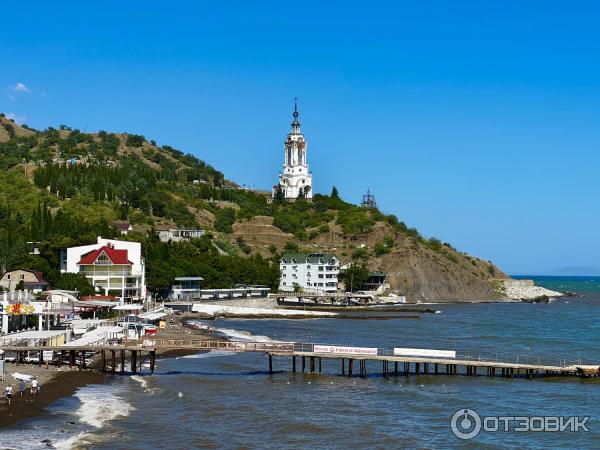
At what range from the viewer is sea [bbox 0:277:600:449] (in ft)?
125

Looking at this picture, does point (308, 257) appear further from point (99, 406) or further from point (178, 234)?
point (99, 406)

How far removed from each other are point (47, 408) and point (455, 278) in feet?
511

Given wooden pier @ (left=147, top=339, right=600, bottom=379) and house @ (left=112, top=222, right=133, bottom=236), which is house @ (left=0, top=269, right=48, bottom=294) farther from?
house @ (left=112, top=222, right=133, bottom=236)

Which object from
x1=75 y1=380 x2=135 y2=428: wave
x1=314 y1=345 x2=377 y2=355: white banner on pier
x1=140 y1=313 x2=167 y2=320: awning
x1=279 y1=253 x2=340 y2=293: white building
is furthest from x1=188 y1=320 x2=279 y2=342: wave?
x1=279 y1=253 x2=340 y2=293: white building

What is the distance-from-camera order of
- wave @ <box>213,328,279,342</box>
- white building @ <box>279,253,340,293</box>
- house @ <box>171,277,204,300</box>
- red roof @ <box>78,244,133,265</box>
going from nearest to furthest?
wave @ <box>213,328,279,342</box>, red roof @ <box>78,244,133,265</box>, house @ <box>171,277,204,300</box>, white building @ <box>279,253,340,293</box>

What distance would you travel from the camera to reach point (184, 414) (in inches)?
1700

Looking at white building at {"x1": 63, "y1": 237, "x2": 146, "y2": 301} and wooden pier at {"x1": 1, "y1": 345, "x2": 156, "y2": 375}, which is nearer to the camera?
wooden pier at {"x1": 1, "y1": 345, "x2": 156, "y2": 375}

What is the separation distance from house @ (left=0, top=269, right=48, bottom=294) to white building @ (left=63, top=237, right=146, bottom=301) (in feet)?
26.7

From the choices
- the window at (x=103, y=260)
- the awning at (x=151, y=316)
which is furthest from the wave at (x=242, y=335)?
the window at (x=103, y=260)

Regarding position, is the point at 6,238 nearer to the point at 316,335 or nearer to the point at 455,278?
the point at 316,335

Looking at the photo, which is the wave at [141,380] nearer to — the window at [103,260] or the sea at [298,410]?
the sea at [298,410]

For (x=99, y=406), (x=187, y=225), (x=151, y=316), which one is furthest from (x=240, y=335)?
(x=187, y=225)

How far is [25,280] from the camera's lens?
3679 inches

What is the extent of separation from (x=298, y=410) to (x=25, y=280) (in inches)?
2250
